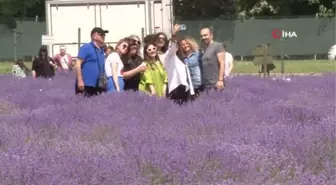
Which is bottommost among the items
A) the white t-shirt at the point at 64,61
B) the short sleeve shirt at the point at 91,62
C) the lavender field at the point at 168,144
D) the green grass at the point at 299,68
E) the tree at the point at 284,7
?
the green grass at the point at 299,68

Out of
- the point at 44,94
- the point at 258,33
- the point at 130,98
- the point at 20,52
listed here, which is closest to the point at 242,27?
the point at 258,33

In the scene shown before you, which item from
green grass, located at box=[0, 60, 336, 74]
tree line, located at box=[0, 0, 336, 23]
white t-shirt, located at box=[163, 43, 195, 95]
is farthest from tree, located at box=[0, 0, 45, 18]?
white t-shirt, located at box=[163, 43, 195, 95]

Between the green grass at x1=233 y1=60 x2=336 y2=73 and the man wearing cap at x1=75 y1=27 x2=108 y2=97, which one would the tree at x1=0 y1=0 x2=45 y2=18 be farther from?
the man wearing cap at x1=75 y1=27 x2=108 y2=97

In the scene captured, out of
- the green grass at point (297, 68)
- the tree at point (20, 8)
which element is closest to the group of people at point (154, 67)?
the green grass at point (297, 68)

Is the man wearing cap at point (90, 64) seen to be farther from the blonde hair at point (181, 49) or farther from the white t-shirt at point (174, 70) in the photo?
the blonde hair at point (181, 49)

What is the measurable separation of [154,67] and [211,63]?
940 mm

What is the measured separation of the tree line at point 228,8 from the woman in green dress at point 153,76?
37.5 m

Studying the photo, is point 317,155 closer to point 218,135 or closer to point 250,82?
point 218,135

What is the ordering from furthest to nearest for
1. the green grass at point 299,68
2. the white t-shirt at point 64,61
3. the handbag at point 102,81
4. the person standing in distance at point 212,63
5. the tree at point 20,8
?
the tree at point 20,8
the green grass at point 299,68
the white t-shirt at point 64,61
the handbag at point 102,81
the person standing in distance at point 212,63

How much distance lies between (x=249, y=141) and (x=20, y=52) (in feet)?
125

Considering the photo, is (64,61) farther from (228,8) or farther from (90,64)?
(228,8)

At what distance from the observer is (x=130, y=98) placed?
8.69 meters

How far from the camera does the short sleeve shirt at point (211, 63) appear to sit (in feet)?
32.5

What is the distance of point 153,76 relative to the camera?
9.46 metres
